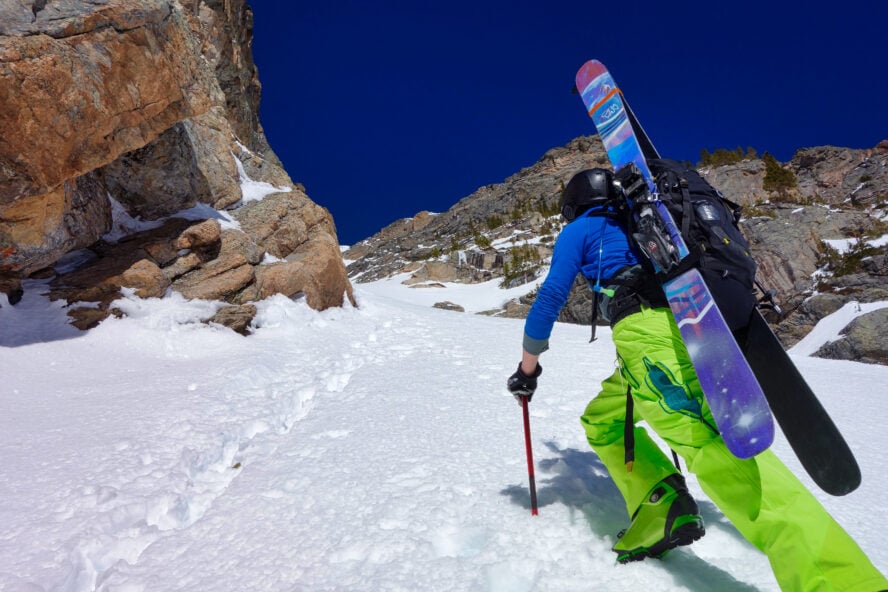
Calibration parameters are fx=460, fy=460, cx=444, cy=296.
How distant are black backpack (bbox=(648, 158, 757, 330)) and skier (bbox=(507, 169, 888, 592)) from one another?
28cm

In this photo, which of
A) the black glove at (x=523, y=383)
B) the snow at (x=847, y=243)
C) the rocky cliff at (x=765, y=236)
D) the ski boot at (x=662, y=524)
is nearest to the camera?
the ski boot at (x=662, y=524)

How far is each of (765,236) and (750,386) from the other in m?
28.5

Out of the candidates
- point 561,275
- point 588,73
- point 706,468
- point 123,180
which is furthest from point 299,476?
point 123,180

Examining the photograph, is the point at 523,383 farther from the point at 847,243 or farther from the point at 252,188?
the point at 847,243

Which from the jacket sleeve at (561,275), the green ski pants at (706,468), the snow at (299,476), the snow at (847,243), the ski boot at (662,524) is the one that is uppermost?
the snow at (847,243)

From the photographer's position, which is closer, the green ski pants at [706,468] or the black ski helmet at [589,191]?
the green ski pants at [706,468]

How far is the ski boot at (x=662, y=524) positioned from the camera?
7.91 ft

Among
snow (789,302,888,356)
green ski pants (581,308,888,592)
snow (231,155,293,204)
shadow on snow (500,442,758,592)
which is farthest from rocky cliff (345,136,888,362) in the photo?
snow (231,155,293,204)

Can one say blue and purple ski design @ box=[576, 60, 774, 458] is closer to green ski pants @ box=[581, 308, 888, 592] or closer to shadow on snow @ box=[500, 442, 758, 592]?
green ski pants @ box=[581, 308, 888, 592]

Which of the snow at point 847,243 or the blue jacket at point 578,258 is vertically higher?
the snow at point 847,243

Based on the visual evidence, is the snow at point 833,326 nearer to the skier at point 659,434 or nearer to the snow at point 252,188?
the skier at point 659,434

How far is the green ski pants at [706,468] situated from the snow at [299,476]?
0.55 m

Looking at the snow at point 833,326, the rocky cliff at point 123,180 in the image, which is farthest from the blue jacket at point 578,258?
the snow at point 833,326

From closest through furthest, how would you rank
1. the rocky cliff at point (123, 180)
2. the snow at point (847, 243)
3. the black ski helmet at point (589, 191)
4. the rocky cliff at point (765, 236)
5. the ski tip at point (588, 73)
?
1. the black ski helmet at point (589, 191)
2. the ski tip at point (588, 73)
3. the rocky cliff at point (123, 180)
4. the rocky cliff at point (765, 236)
5. the snow at point (847, 243)
